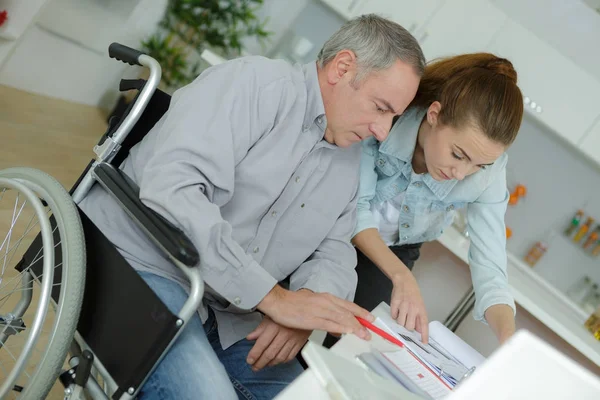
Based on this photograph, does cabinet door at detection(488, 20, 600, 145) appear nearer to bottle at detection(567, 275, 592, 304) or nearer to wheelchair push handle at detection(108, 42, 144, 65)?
bottle at detection(567, 275, 592, 304)

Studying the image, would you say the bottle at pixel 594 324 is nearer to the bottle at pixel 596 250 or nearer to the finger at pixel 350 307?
the bottle at pixel 596 250

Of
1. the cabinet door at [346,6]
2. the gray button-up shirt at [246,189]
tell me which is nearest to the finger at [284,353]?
the gray button-up shirt at [246,189]

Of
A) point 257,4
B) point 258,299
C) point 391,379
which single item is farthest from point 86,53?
point 391,379

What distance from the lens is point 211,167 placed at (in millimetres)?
1026

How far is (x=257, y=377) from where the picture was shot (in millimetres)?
1185

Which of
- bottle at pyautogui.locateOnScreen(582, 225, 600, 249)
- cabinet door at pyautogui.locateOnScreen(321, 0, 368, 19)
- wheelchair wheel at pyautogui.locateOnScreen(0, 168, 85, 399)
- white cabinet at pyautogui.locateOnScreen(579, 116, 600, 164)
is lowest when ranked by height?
wheelchair wheel at pyautogui.locateOnScreen(0, 168, 85, 399)

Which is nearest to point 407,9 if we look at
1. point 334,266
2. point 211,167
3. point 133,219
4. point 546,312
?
point 546,312

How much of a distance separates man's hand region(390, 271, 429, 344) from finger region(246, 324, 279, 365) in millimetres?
279

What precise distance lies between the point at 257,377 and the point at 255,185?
1.31ft

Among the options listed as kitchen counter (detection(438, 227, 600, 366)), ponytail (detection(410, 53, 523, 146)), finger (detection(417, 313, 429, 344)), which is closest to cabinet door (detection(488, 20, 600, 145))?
kitchen counter (detection(438, 227, 600, 366))

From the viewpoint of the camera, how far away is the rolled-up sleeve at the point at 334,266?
1.22 meters

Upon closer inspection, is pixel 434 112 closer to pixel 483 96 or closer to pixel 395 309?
pixel 483 96

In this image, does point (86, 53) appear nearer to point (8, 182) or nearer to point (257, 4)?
point (257, 4)

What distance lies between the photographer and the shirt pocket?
162 centimetres
